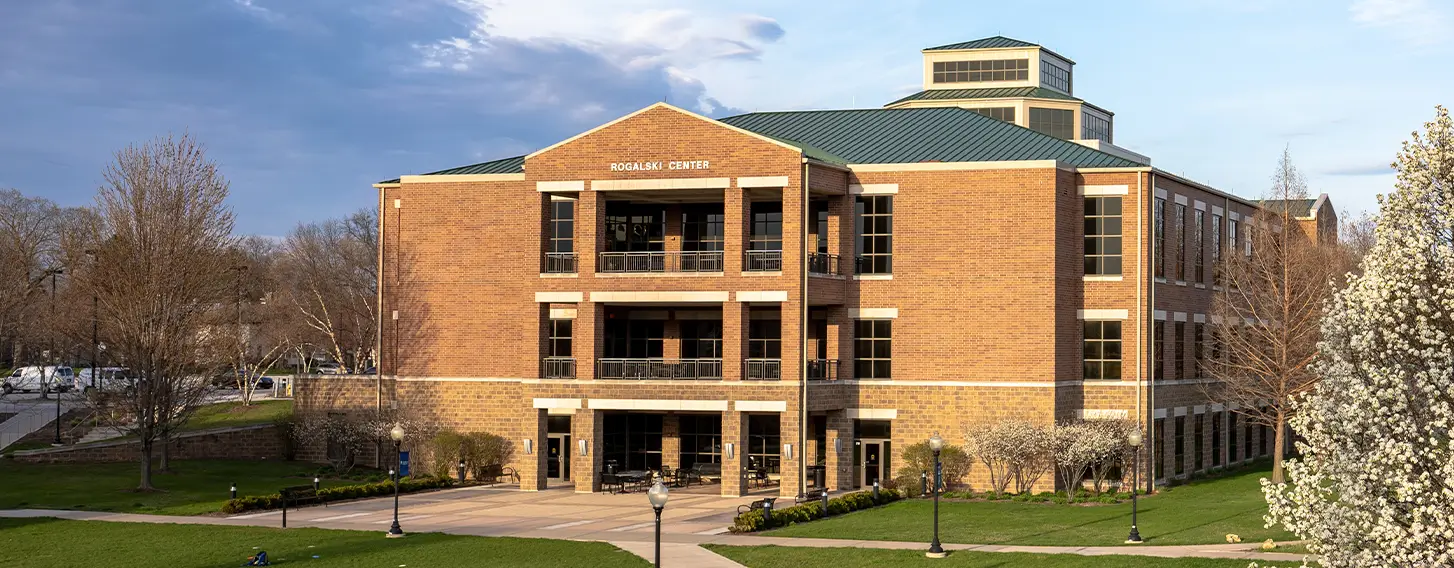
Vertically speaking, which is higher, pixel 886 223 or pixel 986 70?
pixel 986 70

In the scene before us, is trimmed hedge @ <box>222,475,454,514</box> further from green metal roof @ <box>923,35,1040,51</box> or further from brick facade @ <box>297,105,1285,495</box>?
green metal roof @ <box>923,35,1040,51</box>

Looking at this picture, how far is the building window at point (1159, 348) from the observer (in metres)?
47.0

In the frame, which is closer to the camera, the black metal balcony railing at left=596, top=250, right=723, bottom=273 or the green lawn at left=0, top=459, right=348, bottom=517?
the green lawn at left=0, top=459, right=348, bottom=517

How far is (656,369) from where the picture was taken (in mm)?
46750

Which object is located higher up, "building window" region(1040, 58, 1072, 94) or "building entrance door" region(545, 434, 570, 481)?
"building window" region(1040, 58, 1072, 94)

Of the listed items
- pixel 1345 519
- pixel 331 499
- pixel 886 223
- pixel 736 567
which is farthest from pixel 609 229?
pixel 1345 519

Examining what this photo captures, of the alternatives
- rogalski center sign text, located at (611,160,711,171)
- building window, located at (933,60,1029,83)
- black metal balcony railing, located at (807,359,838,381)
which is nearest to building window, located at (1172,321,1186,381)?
black metal balcony railing, located at (807,359,838,381)

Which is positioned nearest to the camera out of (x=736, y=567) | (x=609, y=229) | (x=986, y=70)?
(x=736, y=567)

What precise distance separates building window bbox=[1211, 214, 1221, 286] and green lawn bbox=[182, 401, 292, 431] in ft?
124

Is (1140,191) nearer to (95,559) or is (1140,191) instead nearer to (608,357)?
(608,357)

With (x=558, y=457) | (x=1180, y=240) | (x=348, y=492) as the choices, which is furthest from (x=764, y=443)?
(x=1180, y=240)

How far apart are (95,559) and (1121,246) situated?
102ft

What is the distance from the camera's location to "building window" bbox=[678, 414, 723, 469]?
4956cm

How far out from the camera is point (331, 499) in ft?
138
